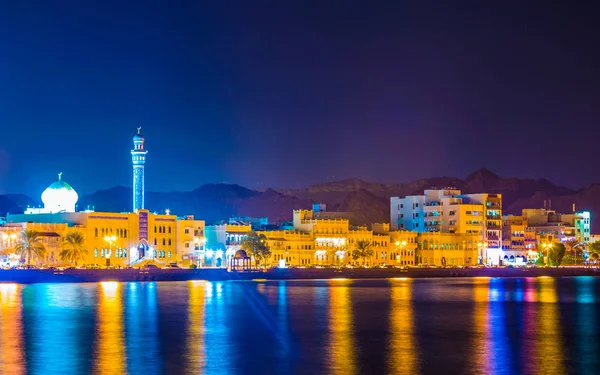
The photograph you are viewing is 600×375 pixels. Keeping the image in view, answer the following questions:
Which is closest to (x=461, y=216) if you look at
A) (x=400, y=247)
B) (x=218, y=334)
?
(x=400, y=247)

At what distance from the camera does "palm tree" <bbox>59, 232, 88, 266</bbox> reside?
120 meters

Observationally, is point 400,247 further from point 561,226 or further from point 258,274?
point 561,226

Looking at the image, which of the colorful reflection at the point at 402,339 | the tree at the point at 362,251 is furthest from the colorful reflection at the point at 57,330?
the tree at the point at 362,251

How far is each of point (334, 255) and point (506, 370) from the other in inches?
4316

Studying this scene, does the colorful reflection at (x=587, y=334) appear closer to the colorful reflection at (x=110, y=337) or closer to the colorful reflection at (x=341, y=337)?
the colorful reflection at (x=341, y=337)

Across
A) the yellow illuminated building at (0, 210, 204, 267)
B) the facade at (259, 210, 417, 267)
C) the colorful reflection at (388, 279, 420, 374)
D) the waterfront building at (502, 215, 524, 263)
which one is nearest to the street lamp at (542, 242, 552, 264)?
the waterfront building at (502, 215, 524, 263)

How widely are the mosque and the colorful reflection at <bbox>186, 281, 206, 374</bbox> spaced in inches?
1465

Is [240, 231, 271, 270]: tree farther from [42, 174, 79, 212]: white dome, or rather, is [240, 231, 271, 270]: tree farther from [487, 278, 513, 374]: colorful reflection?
[487, 278, 513, 374]: colorful reflection

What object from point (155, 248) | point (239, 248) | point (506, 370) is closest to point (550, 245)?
point (239, 248)

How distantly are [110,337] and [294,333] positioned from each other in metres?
9.51

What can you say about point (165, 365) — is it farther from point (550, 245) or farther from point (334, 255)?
point (550, 245)

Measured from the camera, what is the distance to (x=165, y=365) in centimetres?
4438

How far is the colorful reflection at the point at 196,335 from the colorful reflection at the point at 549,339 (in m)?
13.7

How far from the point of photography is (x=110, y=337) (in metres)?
54.9
